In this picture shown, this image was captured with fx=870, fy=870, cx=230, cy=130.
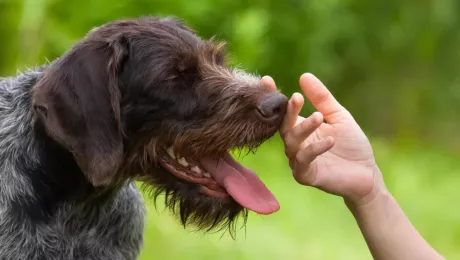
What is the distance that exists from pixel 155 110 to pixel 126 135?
0.16 metres

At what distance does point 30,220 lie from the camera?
141 inches

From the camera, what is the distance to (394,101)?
14.1 meters

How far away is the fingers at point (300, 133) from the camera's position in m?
3.30

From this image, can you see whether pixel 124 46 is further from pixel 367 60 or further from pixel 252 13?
pixel 367 60

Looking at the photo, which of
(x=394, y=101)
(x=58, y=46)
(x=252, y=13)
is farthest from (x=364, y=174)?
(x=394, y=101)

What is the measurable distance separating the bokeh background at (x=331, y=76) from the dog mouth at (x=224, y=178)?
2099mm

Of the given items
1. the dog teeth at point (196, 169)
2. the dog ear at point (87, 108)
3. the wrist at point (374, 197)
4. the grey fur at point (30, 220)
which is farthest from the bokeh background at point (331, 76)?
Result: the dog ear at point (87, 108)

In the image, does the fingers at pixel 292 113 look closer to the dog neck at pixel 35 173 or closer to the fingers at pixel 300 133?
the fingers at pixel 300 133

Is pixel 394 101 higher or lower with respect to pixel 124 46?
lower

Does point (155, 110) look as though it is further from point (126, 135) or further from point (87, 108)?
point (87, 108)

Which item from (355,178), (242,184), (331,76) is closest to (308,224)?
(355,178)

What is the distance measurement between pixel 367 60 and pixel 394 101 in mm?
828

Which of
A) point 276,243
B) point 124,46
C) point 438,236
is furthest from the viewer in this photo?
point 438,236

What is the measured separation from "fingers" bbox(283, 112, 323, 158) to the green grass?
1819mm
